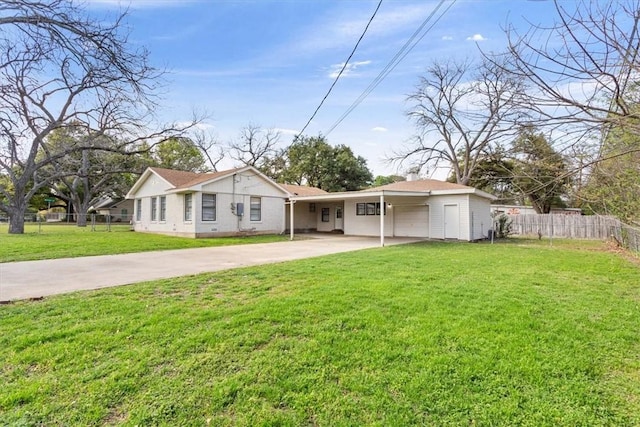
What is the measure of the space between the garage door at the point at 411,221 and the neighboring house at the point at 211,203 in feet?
20.9

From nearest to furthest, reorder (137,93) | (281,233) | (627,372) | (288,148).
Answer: (627,372)
(137,93)
(281,233)
(288,148)

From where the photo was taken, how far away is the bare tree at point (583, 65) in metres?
2.13

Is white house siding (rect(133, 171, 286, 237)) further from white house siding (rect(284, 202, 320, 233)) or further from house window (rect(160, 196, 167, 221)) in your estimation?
white house siding (rect(284, 202, 320, 233))

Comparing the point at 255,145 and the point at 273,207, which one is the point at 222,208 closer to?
the point at 273,207

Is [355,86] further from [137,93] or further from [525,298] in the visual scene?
[525,298]

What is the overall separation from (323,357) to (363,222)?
15.1m

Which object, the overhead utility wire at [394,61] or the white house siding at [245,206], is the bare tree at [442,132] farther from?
the white house siding at [245,206]

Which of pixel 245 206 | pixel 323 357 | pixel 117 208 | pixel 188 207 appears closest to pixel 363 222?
pixel 245 206

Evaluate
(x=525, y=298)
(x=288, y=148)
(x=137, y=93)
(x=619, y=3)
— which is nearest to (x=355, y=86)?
(x=137, y=93)

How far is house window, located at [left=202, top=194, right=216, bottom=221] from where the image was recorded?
15539 mm

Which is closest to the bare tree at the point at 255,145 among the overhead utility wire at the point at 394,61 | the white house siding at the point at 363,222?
the white house siding at the point at 363,222

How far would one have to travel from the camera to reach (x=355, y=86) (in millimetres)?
10484

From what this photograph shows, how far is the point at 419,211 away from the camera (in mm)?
16031

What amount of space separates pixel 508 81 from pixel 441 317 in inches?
102
